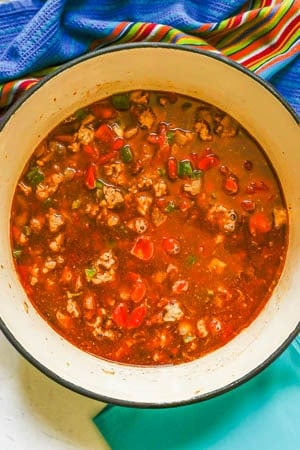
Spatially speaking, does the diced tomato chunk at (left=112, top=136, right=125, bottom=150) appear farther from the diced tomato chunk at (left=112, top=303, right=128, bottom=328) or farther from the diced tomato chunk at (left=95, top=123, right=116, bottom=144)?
the diced tomato chunk at (left=112, top=303, right=128, bottom=328)

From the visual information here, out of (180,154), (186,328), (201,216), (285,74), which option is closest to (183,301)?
(186,328)

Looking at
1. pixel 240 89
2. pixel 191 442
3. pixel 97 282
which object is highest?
pixel 240 89

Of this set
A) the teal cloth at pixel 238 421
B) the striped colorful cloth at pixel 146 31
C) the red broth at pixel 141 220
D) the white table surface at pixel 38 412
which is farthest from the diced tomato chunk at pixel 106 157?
the teal cloth at pixel 238 421

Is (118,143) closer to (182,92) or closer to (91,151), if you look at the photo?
(91,151)

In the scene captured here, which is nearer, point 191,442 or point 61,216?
point 61,216

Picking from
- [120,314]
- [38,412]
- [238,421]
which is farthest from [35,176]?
[238,421]

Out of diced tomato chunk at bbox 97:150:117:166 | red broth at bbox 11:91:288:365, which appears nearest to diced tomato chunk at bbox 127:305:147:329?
red broth at bbox 11:91:288:365

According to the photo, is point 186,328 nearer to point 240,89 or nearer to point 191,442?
point 191,442
